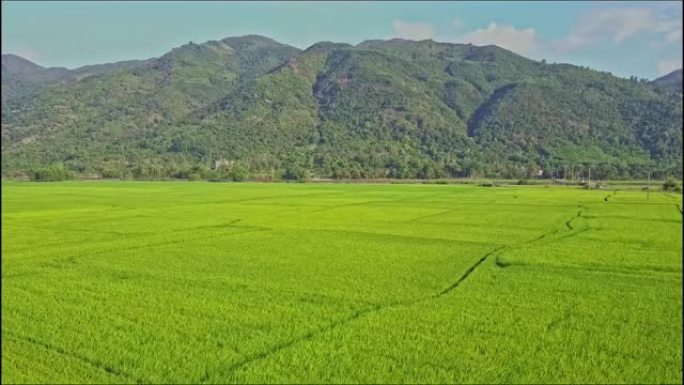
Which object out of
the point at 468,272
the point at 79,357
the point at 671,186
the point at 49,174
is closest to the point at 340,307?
the point at 79,357

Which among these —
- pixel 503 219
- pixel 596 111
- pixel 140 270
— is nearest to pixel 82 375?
pixel 140 270

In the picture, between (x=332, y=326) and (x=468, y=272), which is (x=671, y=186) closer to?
(x=468, y=272)

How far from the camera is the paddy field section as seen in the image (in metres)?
8.88

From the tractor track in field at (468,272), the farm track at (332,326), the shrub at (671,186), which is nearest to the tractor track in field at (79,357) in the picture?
the farm track at (332,326)

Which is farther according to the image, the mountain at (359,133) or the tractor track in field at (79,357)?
the mountain at (359,133)

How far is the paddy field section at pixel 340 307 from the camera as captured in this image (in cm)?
888

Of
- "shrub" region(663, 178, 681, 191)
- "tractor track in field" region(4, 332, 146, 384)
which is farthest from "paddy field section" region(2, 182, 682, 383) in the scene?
"shrub" region(663, 178, 681, 191)

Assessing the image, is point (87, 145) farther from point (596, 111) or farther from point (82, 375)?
point (82, 375)

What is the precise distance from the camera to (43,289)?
14570mm

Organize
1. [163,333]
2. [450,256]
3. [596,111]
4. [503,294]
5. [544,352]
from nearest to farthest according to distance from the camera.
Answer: [544,352]
[163,333]
[503,294]
[450,256]
[596,111]

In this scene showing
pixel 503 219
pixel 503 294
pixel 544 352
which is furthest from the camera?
pixel 503 219

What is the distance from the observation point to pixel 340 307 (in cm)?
1296

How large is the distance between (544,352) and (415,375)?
2.48m

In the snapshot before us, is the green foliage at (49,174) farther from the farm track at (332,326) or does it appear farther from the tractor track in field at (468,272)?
the farm track at (332,326)
